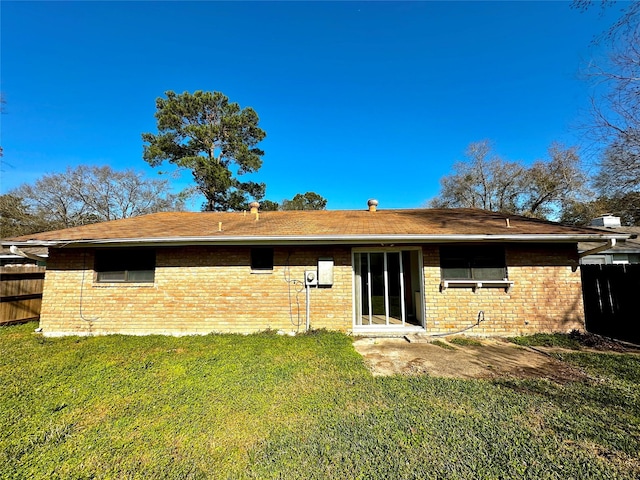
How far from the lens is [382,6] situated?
8328 millimetres

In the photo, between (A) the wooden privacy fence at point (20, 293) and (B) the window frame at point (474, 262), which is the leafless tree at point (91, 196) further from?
(B) the window frame at point (474, 262)

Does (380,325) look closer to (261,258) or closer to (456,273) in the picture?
(456,273)

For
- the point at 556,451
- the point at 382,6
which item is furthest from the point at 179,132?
the point at 556,451

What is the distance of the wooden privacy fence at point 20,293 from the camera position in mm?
8055

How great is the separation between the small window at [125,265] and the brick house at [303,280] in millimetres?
26

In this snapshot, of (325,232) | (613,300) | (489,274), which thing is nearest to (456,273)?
(489,274)

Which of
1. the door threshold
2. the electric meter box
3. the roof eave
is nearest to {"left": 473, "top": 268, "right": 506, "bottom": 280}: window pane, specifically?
the roof eave

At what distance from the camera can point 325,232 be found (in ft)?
22.2

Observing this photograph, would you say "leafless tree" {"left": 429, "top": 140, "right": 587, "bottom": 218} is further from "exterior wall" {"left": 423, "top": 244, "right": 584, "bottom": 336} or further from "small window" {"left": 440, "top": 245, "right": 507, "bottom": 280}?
"small window" {"left": 440, "top": 245, "right": 507, "bottom": 280}

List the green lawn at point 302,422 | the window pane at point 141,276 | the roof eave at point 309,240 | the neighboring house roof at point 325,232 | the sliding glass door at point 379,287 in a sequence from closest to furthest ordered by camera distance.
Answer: the green lawn at point 302,422 → the roof eave at point 309,240 → the neighboring house roof at point 325,232 → the window pane at point 141,276 → the sliding glass door at point 379,287

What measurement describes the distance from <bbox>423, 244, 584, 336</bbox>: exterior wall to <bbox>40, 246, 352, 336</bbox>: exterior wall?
2.40m

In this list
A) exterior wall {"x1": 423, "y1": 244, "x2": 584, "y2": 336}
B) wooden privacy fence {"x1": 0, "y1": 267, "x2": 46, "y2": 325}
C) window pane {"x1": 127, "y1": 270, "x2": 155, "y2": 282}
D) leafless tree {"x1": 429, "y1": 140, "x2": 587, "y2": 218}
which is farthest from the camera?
leafless tree {"x1": 429, "y1": 140, "x2": 587, "y2": 218}

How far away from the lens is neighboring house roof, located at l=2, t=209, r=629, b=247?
247 inches

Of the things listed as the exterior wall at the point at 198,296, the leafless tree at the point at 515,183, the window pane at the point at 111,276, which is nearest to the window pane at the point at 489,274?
the exterior wall at the point at 198,296
